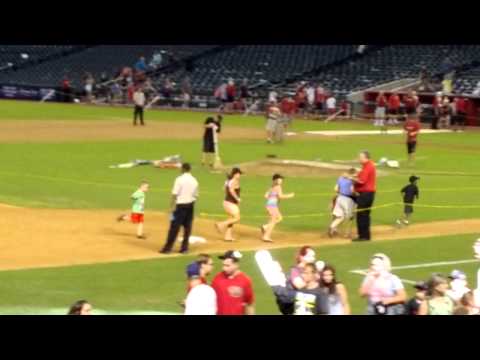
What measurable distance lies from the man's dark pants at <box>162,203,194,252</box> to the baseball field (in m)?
0.36

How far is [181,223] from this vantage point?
68.8 feet

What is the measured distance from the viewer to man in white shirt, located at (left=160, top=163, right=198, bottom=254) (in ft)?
68.8

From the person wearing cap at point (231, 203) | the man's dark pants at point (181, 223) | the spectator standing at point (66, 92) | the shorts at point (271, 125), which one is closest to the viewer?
the man's dark pants at point (181, 223)

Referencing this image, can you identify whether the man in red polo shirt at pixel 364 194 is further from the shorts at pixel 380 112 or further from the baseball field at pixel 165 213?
the shorts at pixel 380 112

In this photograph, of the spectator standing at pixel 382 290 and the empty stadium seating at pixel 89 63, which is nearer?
the spectator standing at pixel 382 290

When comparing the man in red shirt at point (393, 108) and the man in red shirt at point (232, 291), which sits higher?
the man in red shirt at point (232, 291)

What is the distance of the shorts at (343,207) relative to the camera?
23062 millimetres

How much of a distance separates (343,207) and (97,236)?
504 centimetres

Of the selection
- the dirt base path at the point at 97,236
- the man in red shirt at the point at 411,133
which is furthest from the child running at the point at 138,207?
the man in red shirt at the point at 411,133

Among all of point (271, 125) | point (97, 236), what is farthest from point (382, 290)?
point (271, 125)

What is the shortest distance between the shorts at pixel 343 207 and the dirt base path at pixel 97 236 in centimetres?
55

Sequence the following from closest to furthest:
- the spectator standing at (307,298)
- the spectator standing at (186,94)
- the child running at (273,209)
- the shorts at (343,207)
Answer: the spectator standing at (307,298) → the child running at (273,209) → the shorts at (343,207) → the spectator standing at (186,94)
